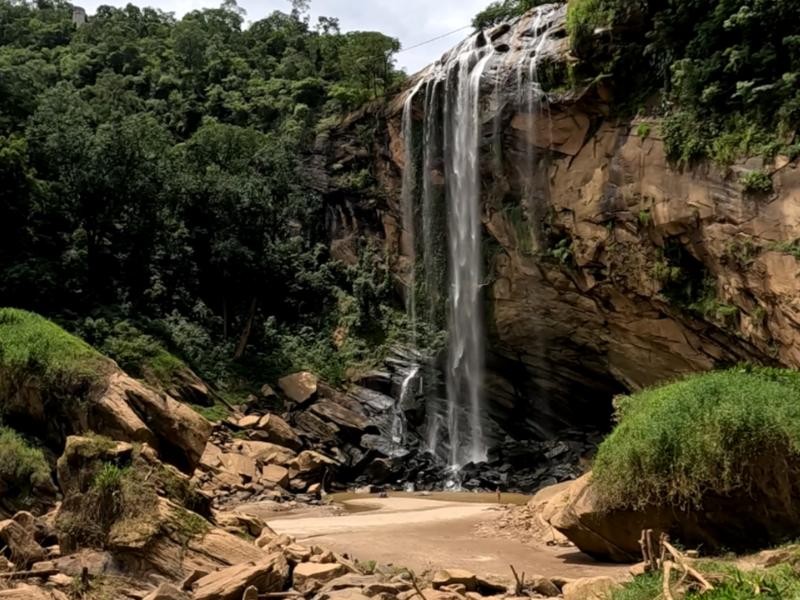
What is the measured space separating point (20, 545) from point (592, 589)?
22.8 feet

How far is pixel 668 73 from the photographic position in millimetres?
18781

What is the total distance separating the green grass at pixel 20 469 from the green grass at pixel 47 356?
2.12m

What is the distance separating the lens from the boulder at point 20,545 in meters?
8.75

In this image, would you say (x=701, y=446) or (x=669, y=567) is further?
(x=701, y=446)

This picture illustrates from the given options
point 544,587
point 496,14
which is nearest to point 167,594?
point 544,587

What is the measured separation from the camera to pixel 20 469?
13.5m

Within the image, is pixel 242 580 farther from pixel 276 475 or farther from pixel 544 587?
pixel 276 475

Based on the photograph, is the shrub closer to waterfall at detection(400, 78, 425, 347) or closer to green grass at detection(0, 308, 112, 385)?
waterfall at detection(400, 78, 425, 347)

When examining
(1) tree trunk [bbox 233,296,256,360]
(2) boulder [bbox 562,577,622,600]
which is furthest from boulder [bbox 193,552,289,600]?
(1) tree trunk [bbox 233,296,256,360]

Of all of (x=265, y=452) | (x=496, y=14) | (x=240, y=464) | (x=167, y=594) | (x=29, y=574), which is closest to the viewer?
(x=167, y=594)

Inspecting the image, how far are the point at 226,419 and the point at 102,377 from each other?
7235 mm

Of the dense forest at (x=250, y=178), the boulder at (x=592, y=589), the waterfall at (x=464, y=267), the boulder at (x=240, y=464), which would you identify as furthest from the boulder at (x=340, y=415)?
the boulder at (x=592, y=589)

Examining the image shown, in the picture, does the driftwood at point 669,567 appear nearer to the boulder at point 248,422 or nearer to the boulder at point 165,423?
the boulder at point 165,423

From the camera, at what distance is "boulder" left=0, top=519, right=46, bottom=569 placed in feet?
28.7
